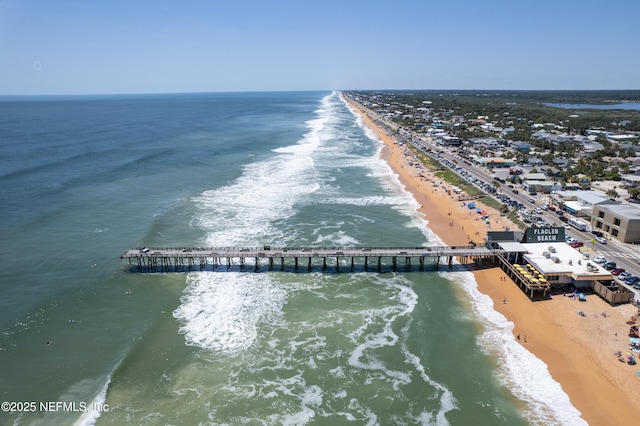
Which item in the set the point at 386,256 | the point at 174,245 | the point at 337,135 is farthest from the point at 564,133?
the point at 174,245

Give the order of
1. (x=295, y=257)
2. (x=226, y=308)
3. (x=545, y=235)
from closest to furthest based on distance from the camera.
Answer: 1. (x=226, y=308)
2. (x=295, y=257)
3. (x=545, y=235)

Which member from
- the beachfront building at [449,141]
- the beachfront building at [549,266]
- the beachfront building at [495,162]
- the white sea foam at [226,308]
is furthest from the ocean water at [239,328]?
the beachfront building at [449,141]

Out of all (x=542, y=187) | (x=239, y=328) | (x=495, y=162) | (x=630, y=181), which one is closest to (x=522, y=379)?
(x=239, y=328)

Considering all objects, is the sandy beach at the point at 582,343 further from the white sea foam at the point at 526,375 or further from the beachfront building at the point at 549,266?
the beachfront building at the point at 549,266

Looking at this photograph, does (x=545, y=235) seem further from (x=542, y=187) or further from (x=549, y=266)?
(x=542, y=187)

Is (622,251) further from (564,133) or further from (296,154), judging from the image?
(564,133)

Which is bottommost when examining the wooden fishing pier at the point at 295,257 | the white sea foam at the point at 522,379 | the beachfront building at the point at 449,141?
the white sea foam at the point at 522,379
